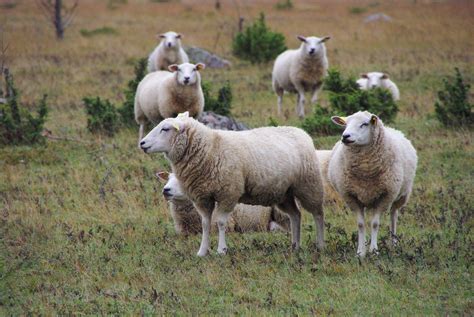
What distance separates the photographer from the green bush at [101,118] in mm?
14755

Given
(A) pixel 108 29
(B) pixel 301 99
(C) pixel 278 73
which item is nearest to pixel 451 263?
(B) pixel 301 99

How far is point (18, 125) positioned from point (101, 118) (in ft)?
5.20

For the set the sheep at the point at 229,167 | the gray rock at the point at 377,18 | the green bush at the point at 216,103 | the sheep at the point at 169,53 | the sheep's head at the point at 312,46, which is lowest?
the gray rock at the point at 377,18

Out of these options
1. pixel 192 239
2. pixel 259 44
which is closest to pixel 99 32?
pixel 259 44

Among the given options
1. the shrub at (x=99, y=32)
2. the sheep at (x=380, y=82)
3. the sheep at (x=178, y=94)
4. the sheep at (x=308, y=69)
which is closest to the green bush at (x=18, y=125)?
the sheep at (x=178, y=94)

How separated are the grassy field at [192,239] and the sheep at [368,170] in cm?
46

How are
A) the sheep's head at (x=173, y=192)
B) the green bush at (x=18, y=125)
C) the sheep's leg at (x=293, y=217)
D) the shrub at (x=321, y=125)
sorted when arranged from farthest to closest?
1. the green bush at (x=18, y=125)
2. the shrub at (x=321, y=125)
3. the sheep's head at (x=173, y=192)
4. the sheep's leg at (x=293, y=217)

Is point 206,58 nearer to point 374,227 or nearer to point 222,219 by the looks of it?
point 222,219

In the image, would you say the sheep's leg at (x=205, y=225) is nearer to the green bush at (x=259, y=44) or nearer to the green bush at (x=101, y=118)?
the green bush at (x=101, y=118)

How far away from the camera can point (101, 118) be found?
1477cm

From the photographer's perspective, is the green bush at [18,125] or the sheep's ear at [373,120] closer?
the sheep's ear at [373,120]

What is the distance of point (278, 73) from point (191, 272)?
10.2 meters

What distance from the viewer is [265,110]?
1675 centimetres

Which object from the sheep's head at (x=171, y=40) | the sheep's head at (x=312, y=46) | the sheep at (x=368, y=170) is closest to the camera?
the sheep at (x=368, y=170)
